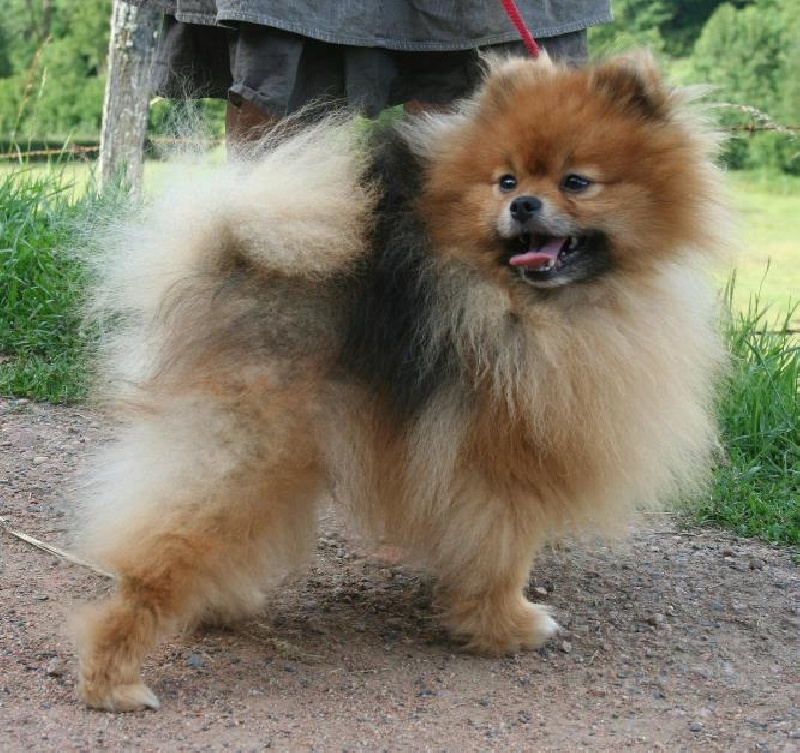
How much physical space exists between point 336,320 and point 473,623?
40.5 inches

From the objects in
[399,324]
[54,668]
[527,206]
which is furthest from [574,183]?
[54,668]

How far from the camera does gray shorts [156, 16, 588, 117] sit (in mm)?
3650

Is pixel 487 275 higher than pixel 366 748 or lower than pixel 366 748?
higher

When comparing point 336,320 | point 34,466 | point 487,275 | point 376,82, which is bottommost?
point 34,466

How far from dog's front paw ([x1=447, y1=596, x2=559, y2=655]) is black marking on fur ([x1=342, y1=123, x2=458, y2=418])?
70 cm

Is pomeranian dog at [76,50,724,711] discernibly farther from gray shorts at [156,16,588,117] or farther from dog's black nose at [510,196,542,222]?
gray shorts at [156,16,588,117]

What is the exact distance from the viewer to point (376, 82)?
386cm

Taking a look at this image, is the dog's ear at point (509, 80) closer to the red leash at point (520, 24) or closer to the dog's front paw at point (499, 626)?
the red leash at point (520, 24)

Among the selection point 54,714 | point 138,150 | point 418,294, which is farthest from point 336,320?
point 138,150

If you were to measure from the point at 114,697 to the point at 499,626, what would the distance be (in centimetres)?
114

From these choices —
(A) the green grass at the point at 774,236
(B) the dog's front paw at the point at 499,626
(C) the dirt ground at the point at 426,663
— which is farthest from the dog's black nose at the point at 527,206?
(A) the green grass at the point at 774,236

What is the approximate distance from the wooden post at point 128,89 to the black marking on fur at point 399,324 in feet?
14.1

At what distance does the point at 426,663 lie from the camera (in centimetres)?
331

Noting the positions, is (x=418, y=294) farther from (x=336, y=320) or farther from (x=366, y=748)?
(x=366, y=748)
